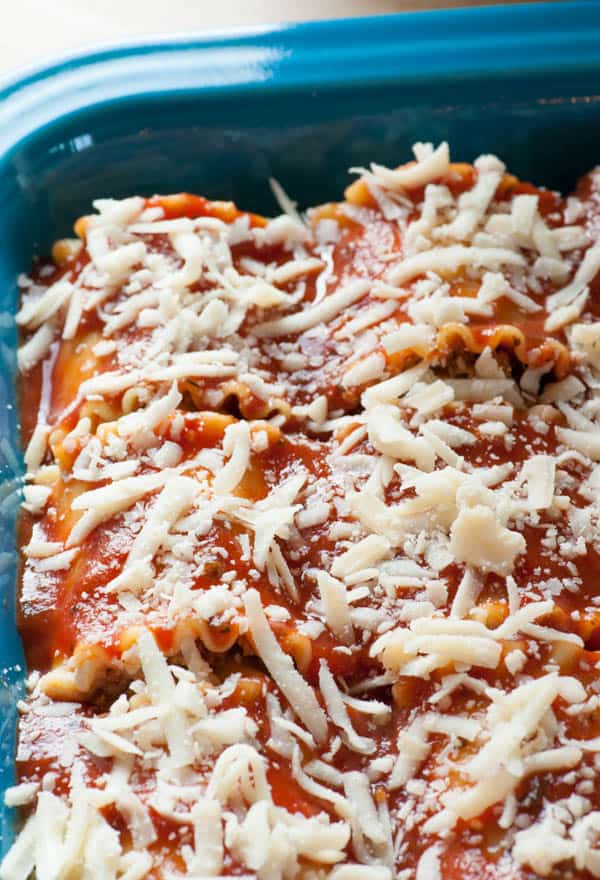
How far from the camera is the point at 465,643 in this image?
5.33 feet

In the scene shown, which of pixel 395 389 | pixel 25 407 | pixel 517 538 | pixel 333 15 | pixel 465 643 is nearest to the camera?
pixel 465 643

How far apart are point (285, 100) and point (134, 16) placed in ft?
2.73

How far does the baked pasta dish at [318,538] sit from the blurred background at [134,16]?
86cm

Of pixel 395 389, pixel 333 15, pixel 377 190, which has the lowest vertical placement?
pixel 395 389

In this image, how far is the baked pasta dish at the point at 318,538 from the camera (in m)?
1.53

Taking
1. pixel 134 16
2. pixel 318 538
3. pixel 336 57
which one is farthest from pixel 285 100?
pixel 318 538

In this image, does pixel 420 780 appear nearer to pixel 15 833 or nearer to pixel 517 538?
pixel 517 538

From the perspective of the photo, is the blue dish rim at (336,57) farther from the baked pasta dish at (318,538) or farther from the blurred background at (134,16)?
the blurred background at (134,16)

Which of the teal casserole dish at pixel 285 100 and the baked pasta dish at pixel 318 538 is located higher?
the teal casserole dish at pixel 285 100

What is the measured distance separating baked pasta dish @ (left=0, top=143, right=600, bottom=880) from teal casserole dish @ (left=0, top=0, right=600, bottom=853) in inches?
8.3

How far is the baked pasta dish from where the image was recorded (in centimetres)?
153

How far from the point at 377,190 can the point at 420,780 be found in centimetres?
123

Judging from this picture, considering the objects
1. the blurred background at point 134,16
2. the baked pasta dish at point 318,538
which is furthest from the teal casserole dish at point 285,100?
the blurred background at point 134,16

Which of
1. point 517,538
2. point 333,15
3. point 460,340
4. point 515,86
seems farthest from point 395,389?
point 333,15
